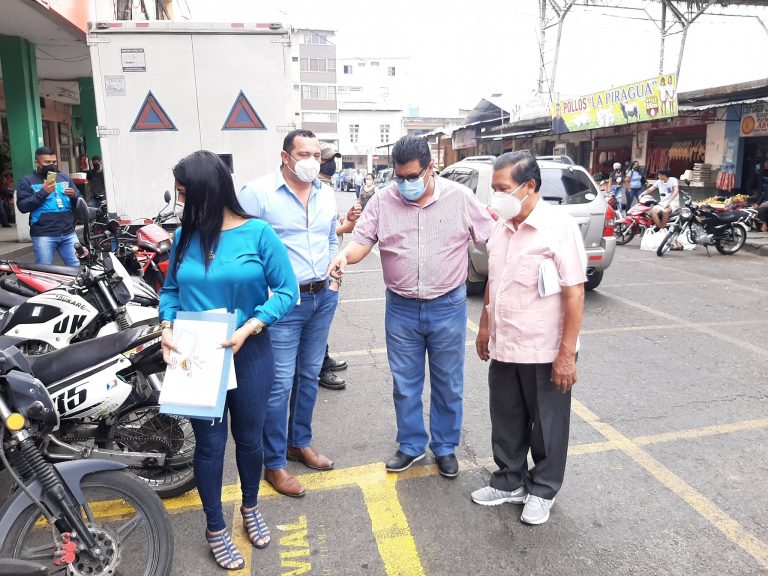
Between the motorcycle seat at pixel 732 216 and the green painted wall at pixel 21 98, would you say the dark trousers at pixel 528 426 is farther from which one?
the green painted wall at pixel 21 98

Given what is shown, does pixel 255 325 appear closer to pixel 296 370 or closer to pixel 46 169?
pixel 296 370

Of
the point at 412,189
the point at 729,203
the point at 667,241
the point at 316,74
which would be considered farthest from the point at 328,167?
the point at 316,74

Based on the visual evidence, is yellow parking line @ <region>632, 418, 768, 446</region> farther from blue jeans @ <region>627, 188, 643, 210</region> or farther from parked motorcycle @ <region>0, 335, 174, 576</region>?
blue jeans @ <region>627, 188, 643, 210</region>

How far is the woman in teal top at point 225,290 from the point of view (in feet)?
8.15

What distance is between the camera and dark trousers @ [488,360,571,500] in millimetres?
2990

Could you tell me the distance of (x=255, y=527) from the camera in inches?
113

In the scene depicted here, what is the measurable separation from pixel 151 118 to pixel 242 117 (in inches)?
37.6

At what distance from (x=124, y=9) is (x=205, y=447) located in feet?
52.4

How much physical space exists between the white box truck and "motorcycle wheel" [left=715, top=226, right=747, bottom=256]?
29.7 ft

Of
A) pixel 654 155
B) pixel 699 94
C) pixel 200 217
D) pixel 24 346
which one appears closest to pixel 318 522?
pixel 200 217

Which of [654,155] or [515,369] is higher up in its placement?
[654,155]

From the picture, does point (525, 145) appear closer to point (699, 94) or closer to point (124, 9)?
point (699, 94)

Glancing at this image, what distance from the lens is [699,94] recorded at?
14609 millimetres

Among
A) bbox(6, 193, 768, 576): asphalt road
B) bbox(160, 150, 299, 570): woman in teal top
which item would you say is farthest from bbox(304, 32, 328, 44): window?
bbox(160, 150, 299, 570): woman in teal top
